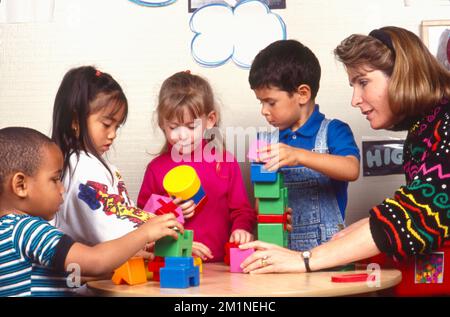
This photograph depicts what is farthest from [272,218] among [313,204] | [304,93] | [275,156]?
[304,93]

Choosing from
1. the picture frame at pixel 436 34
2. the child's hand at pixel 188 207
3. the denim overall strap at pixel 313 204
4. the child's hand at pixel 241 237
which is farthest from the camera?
the picture frame at pixel 436 34

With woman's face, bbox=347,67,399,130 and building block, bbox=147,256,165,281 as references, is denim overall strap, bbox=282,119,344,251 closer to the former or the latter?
woman's face, bbox=347,67,399,130

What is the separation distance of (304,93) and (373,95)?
306 millimetres

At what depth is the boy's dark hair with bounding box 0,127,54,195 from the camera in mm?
1248

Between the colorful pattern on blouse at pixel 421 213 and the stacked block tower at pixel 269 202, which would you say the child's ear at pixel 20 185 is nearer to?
the stacked block tower at pixel 269 202

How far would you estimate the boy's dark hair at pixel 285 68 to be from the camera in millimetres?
1750

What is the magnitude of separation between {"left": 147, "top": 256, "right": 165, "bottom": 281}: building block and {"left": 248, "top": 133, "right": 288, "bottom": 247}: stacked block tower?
251mm

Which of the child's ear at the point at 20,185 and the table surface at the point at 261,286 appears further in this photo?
the child's ear at the point at 20,185

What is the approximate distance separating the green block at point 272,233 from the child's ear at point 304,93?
18.5 inches

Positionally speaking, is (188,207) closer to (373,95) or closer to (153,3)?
(373,95)

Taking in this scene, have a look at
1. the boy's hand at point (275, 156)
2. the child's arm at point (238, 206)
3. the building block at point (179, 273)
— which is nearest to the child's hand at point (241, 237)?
the child's arm at point (238, 206)
